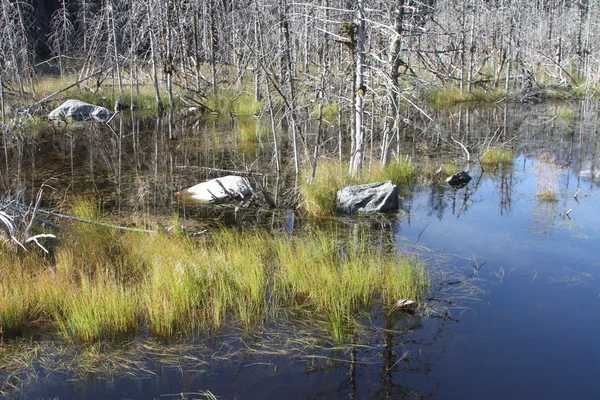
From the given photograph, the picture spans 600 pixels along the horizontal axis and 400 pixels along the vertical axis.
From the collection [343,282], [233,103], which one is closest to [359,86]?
[343,282]

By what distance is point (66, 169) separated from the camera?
12289 millimetres

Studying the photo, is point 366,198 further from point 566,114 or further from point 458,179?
point 566,114

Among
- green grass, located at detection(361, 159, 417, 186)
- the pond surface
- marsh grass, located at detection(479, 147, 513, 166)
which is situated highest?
green grass, located at detection(361, 159, 417, 186)

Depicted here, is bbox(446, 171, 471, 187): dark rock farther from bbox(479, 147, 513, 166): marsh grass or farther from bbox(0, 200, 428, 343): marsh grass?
bbox(0, 200, 428, 343): marsh grass

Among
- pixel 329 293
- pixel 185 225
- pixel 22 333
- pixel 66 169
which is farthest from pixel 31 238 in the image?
pixel 66 169

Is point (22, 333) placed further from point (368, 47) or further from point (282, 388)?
point (368, 47)

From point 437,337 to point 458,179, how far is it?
637cm

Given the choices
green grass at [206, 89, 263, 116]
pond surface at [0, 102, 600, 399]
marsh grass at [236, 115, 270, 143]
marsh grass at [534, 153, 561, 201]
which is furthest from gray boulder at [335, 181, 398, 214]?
green grass at [206, 89, 263, 116]

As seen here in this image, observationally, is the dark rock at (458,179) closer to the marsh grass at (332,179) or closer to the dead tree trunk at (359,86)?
the marsh grass at (332,179)

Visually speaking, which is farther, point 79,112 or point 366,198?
point 79,112

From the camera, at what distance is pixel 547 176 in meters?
11.3

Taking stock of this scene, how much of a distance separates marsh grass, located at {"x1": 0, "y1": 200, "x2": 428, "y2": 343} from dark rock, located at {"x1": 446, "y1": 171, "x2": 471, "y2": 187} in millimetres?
4535

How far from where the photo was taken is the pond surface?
4.47m

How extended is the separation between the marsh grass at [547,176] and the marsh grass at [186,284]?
4.41 meters
